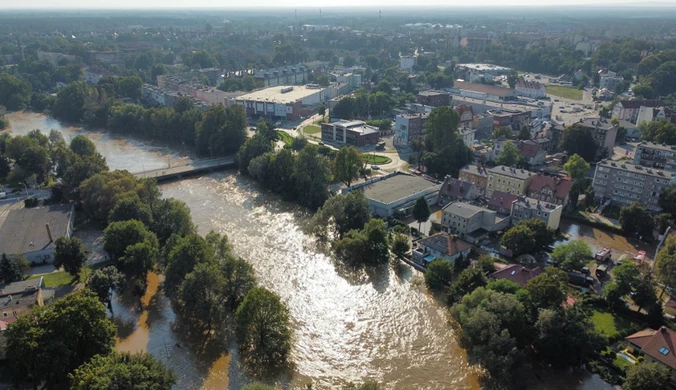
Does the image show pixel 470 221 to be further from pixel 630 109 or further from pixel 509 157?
pixel 630 109

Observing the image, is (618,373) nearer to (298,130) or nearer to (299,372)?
(299,372)

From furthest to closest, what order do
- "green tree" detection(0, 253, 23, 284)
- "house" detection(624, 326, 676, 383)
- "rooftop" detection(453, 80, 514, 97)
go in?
"rooftop" detection(453, 80, 514, 97) < "green tree" detection(0, 253, 23, 284) < "house" detection(624, 326, 676, 383)

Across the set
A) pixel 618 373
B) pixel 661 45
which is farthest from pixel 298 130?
pixel 661 45

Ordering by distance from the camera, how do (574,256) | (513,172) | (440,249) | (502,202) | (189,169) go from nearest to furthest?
1. (574,256)
2. (440,249)
3. (502,202)
4. (513,172)
5. (189,169)

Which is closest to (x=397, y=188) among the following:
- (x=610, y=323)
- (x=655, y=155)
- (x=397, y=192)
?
(x=397, y=192)

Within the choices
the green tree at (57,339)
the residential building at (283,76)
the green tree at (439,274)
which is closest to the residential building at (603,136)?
the green tree at (439,274)

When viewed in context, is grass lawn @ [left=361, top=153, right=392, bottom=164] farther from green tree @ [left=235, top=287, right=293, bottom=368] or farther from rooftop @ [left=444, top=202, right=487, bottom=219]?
green tree @ [left=235, top=287, right=293, bottom=368]

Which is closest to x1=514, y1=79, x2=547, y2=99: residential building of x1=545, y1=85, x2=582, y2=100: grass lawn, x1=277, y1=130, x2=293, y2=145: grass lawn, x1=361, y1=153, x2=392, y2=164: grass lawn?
x1=545, y1=85, x2=582, y2=100: grass lawn
